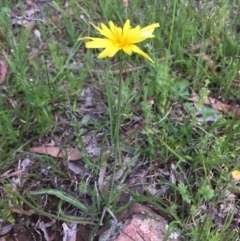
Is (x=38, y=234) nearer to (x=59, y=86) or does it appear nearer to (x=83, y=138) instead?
(x=83, y=138)

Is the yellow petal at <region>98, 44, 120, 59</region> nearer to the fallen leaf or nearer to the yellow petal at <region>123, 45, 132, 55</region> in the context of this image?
the yellow petal at <region>123, 45, 132, 55</region>

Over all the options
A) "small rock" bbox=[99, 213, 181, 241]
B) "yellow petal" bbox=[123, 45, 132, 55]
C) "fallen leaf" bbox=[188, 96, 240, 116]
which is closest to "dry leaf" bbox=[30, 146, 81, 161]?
"small rock" bbox=[99, 213, 181, 241]

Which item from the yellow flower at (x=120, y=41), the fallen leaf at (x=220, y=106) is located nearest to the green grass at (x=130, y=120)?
the fallen leaf at (x=220, y=106)

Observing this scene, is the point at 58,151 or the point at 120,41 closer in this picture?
the point at 120,41

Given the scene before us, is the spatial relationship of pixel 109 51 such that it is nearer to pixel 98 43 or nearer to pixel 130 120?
pixel 98 43

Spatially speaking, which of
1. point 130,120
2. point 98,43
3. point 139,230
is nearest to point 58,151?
point 130,120

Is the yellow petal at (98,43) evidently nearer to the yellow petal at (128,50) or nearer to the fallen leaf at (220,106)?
the yellow petal at (128,50)

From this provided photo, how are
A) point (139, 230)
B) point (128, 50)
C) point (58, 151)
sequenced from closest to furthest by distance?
1. point (128, 50)
2. point (139, 230)
3. point (58, 151)
